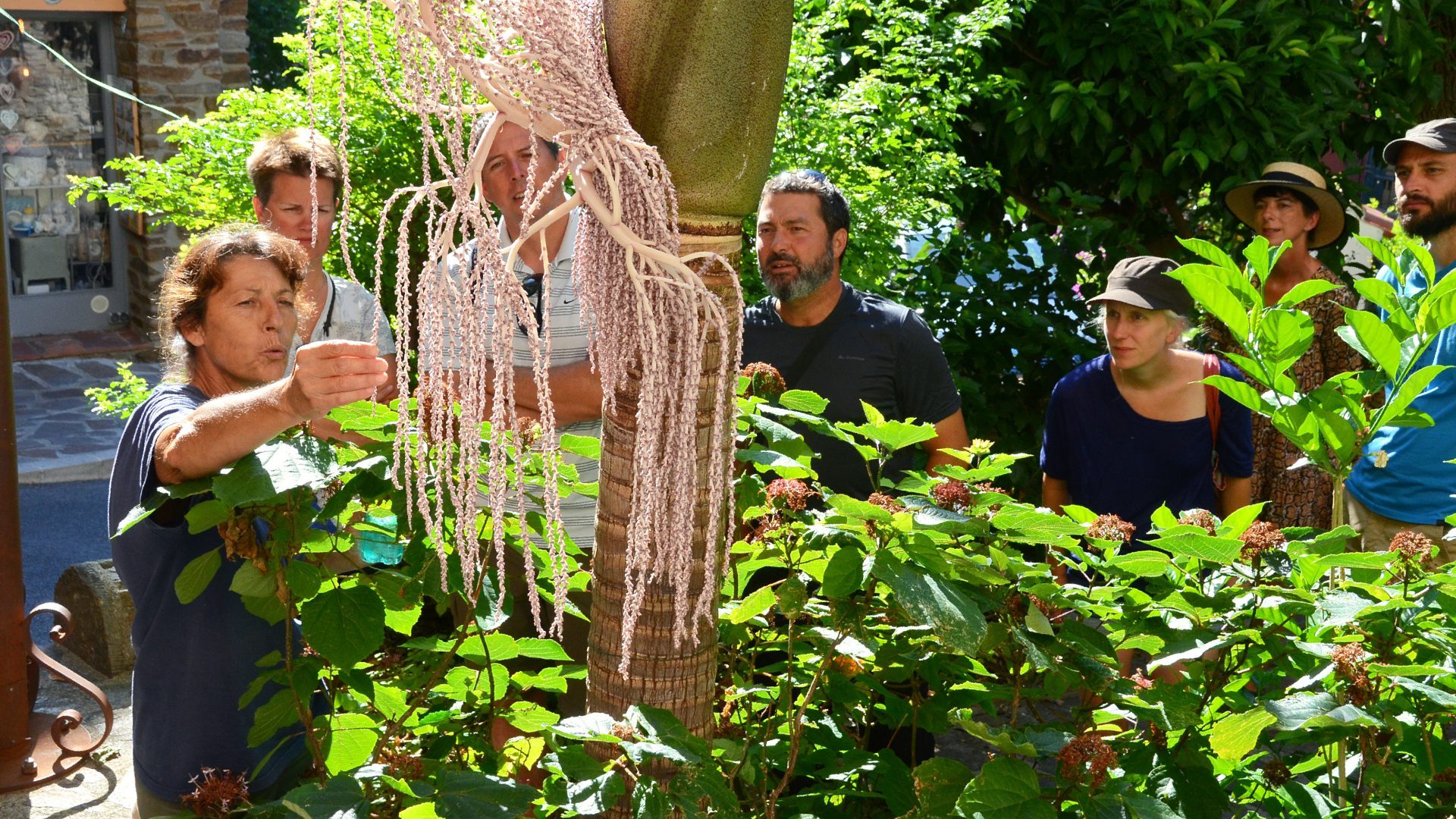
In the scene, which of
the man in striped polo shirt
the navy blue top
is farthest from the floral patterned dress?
the man in striped polo shirt

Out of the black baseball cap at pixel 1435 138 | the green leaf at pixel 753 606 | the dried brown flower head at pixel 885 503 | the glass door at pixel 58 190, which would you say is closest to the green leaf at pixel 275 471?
the green leaf at pixel 753 606

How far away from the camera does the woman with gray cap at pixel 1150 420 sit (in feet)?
12.6

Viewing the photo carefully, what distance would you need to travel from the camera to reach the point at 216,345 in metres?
2.48

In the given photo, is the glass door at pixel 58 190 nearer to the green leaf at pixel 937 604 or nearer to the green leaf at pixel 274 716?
the green leaf at pixel 274 716

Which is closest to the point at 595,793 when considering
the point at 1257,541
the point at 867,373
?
the point at 1257,541

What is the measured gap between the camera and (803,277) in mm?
3896

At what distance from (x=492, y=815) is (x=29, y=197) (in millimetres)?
11385

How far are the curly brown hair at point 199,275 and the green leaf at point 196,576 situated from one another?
1.80 ft

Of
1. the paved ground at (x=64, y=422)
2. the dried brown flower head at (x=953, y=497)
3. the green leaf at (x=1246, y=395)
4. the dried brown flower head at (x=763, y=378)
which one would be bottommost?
the paved ground at (x=64, y=422)

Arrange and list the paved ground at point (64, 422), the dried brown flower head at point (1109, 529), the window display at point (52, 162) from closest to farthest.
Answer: the dried brown flower head at point (1109, 529) < the paved ground at point (64, 422) < the window display at point (52, 162)

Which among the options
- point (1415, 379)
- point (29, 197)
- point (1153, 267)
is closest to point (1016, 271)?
point (1153, 267)

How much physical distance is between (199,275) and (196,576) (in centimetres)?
71

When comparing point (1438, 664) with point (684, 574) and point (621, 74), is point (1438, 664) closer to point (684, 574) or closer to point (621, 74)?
point (684, 574)

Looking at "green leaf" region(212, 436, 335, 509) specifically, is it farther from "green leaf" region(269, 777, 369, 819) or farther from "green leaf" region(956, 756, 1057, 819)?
"green leaf" region(956, 756, 1057, 819)
